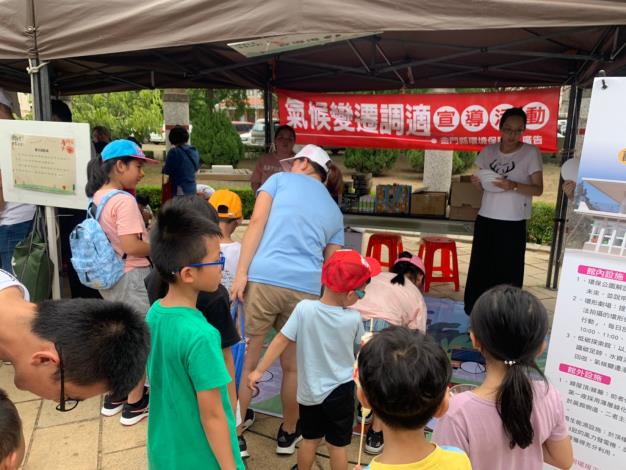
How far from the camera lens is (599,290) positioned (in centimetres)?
183

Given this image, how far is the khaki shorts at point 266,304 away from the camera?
7.84 ft

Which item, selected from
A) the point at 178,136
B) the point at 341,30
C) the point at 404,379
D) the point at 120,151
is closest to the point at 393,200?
the point at 178,136

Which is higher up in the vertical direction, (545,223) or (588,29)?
(588,29)

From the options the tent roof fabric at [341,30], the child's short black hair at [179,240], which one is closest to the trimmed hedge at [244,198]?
the tent roof fabric at [341,30]

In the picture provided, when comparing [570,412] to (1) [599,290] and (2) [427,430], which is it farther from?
(2) [427,430]

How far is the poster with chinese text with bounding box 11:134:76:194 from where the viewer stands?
311cm

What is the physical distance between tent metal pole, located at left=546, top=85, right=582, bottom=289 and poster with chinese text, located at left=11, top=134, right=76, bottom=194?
4.44 meters

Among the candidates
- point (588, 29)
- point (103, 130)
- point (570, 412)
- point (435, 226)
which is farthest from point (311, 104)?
point (570, 412)

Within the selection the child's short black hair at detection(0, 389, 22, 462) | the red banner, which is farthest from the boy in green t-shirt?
the red banner

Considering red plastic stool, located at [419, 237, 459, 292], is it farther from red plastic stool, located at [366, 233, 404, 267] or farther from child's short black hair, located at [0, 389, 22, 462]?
child's short black hair, located at [0, 389, 22, 462]

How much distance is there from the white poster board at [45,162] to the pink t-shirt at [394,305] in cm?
191

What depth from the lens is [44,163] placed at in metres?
3.17

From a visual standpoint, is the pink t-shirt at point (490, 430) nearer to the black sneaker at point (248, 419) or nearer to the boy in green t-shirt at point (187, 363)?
the boy in green t-shirt at point (187, 363)

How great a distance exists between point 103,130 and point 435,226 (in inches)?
163
